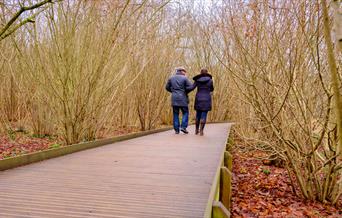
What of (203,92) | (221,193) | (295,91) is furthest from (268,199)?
(203,92)

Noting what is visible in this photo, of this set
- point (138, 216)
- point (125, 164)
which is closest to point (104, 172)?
point (125, 164)

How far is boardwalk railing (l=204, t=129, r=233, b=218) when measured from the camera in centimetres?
275

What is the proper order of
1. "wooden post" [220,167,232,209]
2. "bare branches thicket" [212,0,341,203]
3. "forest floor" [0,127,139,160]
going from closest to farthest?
1. "wooden post" [220,167,232,209]
2. "bare branches thicket" [212,0,341,203]
3. "forest floor" [0,127,139,160]

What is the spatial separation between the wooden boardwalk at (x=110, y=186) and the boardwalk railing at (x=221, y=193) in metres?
0.08

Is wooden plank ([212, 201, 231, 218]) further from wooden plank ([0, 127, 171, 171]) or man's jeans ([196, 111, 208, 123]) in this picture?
man's jeans ([196, 111, 208, 123])

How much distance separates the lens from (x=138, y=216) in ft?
8.19

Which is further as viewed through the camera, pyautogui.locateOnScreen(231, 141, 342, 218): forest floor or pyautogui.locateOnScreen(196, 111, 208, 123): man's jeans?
pyautogui.locateOnScreen(196, 111, 208, 123): man's jeans

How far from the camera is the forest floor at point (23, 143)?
851 cm

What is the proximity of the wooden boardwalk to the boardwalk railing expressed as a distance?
77mm

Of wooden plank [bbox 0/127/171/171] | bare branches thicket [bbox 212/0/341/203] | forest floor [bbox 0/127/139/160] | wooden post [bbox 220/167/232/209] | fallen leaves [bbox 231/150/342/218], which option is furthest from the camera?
forest floor [bbox 0/127/139/160]

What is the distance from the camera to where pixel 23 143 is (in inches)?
382

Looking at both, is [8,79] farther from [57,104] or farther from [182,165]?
[182,165]

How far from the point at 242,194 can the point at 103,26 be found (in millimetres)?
4452

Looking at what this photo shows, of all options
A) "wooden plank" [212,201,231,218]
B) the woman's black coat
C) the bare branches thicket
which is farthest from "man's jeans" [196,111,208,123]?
"wooden plank" [212,201,231,218]
